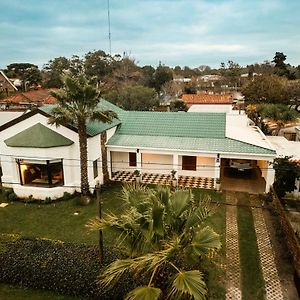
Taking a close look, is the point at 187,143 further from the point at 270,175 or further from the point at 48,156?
the point at 48,156

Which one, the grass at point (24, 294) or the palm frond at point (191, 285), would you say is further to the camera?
the grass at point (24, 294)

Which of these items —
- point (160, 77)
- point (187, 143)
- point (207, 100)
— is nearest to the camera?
point (187, 143)

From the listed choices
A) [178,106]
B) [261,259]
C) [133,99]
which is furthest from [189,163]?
[178,106]

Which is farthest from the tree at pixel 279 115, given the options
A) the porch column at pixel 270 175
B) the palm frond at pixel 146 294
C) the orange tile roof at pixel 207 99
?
the palm frond at pixel 146 294

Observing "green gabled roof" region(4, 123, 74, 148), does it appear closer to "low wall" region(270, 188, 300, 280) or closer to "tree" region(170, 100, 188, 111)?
"low wall" region(270, 188, 300, 280)

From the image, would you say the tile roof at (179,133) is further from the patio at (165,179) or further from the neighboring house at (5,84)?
the neighboring house at (5,84)

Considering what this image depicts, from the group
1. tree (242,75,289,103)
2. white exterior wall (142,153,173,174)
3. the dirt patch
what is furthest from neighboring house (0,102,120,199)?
tree (242,75,289,103)

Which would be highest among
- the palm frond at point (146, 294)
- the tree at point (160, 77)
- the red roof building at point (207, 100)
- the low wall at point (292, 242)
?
the tree at point (160, 77)
